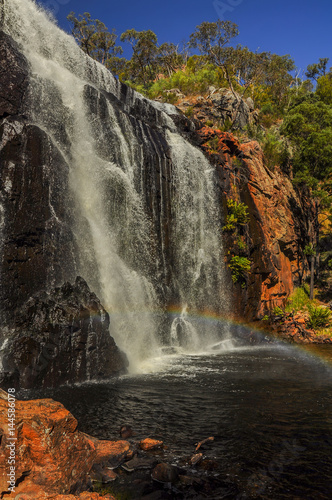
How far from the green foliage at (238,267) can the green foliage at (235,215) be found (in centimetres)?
231

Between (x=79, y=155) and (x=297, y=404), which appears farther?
(x=79, y=155)

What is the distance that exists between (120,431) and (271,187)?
27432 mm

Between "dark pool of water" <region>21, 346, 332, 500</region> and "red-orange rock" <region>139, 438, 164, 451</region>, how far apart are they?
292mm

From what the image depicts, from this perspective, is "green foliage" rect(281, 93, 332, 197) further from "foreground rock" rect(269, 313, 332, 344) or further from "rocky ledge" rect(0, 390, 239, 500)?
"rocky ledge" rect(0, 390, 239, 500)

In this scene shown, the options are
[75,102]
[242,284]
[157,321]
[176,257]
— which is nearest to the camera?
[157,321]

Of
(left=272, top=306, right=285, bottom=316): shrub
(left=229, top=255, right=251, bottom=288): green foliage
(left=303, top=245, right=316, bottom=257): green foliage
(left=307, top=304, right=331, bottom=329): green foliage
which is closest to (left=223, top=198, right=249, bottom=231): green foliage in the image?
(left=229, top=255, right=251, bottom=288): green foliage

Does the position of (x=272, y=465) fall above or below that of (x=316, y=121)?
below

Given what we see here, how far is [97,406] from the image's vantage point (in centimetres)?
1040

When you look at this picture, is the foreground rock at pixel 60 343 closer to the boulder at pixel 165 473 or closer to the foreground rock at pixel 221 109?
the boulder at pixel 165 473

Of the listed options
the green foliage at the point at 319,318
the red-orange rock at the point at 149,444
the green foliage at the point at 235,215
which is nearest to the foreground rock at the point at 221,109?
the green foliage at the point at 235,215

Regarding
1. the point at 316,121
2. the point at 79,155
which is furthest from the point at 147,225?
the point at 316,121

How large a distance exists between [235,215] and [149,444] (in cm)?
2070

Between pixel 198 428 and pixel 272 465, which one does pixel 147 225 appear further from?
pixel 272 465

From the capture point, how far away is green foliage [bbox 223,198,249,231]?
2602 cm
